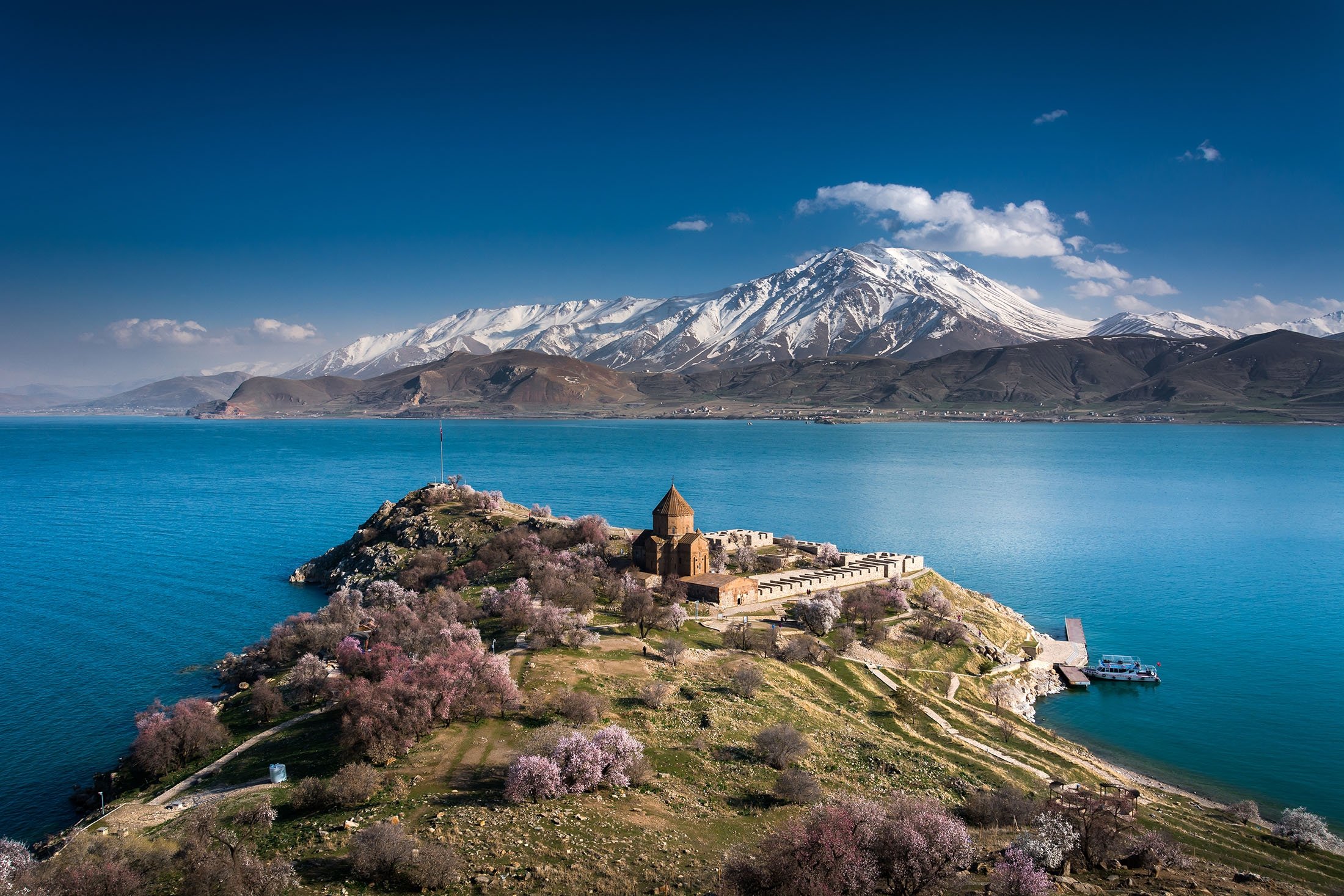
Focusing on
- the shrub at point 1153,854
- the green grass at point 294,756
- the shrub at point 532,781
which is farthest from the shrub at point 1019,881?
the green grass at point 294,756

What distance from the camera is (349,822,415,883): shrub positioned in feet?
54.4

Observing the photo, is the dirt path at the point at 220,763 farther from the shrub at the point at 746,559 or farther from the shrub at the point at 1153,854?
the shrub at the point at 746,559

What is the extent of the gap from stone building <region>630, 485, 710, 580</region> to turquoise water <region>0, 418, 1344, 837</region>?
22.3 metres

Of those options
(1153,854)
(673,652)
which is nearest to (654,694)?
(673,652)

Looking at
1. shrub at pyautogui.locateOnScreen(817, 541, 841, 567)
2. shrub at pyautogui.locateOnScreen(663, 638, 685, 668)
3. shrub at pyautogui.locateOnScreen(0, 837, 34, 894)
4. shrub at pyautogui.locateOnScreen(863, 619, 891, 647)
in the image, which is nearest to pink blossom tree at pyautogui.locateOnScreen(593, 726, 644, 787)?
shrub at pyautogui.locateOnScreen(663, 638, 685, 668)

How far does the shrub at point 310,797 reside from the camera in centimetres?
2109

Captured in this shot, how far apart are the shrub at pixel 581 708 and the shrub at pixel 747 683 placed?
22.8ft

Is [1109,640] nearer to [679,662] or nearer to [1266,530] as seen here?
[679,662]

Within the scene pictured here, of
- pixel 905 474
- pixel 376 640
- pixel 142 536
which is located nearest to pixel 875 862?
pixel 376 640

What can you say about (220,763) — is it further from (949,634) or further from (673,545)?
(949,634)

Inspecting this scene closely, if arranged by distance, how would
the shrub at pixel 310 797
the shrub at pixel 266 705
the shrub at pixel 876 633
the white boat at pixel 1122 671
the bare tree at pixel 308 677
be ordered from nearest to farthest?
1. the shrub at pixel 310 797
2. the shrub at pixel 266 705
3. the bare tree at pixel 308 677
4. the shrub at pixel 876 633
5. the white boat at pixel 1122 671

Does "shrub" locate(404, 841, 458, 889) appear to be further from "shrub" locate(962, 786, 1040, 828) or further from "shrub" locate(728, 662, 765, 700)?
"shrub" locate(728, 662, 765, 700)

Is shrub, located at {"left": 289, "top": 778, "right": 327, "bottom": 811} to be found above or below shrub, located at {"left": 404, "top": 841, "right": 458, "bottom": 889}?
below

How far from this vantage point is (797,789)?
76.1 feet
